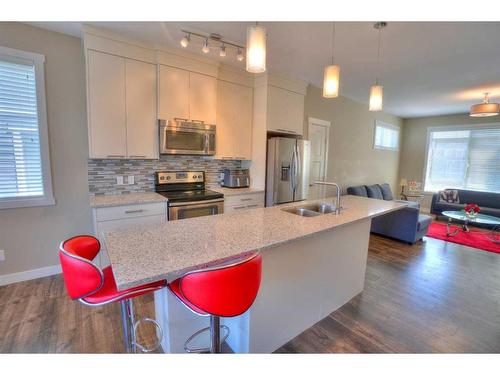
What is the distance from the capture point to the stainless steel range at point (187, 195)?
2826 millimetres

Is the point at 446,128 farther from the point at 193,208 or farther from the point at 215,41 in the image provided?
the point at 193,208

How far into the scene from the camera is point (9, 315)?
6.75 feet

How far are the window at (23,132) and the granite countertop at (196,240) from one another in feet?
5.71

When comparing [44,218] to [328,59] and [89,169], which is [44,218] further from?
[328,59]

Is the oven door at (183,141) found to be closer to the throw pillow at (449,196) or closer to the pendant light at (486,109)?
the pendant light at (486,109)

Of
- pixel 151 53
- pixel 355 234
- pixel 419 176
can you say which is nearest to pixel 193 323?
pixel 355 234

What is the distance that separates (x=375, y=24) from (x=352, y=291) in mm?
2582

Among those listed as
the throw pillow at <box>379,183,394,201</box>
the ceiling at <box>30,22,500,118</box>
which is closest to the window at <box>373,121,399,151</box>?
the throw pillow at <box>379,183,394,201</box>

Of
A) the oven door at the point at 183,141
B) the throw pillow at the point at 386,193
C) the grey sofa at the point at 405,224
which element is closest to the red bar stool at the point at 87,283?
the oven door at the point at 183,141

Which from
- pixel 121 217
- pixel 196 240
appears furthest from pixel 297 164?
pixel 196 240

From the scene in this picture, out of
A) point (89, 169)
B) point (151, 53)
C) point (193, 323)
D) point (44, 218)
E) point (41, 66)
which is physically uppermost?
point (151, 53)

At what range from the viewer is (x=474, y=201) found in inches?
227

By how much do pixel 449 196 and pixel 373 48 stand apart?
202 inches

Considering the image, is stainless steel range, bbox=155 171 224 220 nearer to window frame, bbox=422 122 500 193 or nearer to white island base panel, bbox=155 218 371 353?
white island base panel, bbox=155 218 371 353
